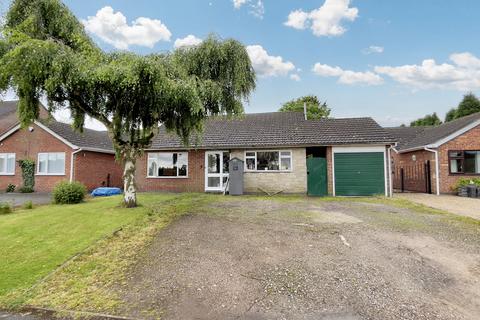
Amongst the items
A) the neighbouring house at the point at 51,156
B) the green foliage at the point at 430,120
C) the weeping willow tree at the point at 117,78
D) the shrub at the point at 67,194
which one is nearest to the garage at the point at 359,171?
the weeping willow tree at the point at 117,78

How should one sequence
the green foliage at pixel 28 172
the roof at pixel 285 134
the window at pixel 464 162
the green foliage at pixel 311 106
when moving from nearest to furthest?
the roof at pixel 285 134
the window at pixel 464 162
the green foliage at pixel 28 172
the green foliage at pixel 311 106

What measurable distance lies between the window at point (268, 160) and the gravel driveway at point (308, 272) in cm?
775

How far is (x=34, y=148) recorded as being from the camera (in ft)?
57.8

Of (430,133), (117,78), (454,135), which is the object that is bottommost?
(454,135)

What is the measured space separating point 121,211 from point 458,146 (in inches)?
706

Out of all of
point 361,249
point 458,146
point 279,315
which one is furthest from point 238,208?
point 458,146

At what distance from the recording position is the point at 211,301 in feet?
10.9

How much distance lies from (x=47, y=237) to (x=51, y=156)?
46.5 ft

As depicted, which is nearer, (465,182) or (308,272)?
(308,272)

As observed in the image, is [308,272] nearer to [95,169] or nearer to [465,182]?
[465,182]

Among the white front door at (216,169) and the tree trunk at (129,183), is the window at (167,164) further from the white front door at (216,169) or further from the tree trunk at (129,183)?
the tree trunk at (129,183)

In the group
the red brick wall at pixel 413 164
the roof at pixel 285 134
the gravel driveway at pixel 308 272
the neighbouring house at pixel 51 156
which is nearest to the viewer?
the gravel driveway at pixel 308 272

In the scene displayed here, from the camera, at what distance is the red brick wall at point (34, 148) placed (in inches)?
673

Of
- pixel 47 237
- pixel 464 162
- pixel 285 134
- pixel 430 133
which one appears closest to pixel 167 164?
pixel 285 134
